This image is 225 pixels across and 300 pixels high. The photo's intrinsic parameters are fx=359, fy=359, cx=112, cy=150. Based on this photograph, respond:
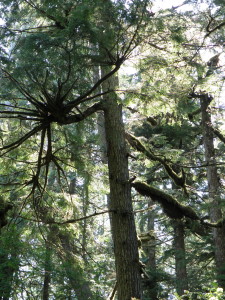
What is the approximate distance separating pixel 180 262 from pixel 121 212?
7436mm

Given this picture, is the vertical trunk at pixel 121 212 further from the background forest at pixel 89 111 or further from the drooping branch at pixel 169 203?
the drooping branch at pixel 169 203

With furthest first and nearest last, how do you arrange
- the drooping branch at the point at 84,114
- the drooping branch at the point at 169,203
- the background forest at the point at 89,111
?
the drooping branch at the point at 169,203, the drooping branch at the point at 84,114, the background forest at the point at 89,111

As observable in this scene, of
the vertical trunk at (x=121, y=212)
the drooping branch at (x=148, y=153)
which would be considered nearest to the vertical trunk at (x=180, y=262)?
the drooping branch at (x=148, y=153)

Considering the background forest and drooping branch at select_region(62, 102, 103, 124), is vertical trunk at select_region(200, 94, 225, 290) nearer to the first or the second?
the background forest

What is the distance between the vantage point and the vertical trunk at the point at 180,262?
41.6 ft

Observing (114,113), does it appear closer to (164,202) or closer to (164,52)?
(164,52)

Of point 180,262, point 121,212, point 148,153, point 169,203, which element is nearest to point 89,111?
point 148,153

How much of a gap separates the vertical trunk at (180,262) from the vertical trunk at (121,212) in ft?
20.2

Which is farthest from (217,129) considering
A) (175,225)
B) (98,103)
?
(98,103)

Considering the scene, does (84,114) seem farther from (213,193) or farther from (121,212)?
(213,193)

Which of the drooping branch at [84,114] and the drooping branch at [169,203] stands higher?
the drooping branch at [84,114]

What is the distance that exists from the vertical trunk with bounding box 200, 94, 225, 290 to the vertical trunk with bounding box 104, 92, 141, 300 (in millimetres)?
4262

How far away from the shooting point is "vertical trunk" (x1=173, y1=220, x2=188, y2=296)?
12.7 meters

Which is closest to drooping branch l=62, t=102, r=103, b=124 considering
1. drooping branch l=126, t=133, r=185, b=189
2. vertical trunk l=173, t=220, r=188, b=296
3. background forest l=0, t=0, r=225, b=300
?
background forest l=0, t=0, r=225, b=300
